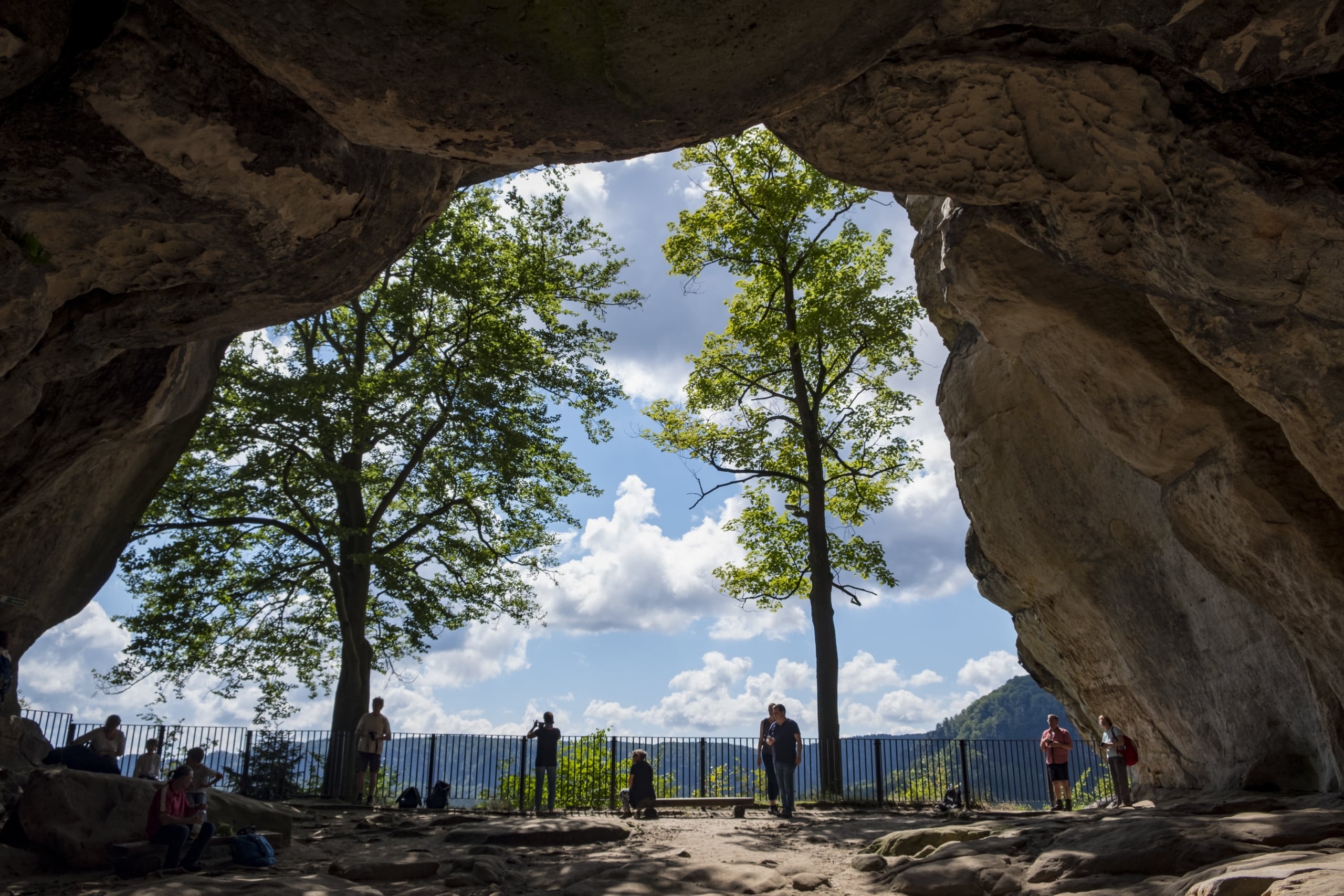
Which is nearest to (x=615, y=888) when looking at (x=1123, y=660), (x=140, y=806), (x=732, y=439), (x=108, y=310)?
(x=140, y=806)

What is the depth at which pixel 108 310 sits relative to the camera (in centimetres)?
688

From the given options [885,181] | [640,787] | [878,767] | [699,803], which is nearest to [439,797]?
[640,787]

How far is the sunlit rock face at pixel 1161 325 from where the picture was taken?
5492mm

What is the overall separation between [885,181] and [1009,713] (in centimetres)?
17547

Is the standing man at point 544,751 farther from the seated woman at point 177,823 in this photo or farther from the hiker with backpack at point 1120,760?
the hiker with backpack at point 1120,760

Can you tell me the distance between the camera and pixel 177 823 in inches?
312

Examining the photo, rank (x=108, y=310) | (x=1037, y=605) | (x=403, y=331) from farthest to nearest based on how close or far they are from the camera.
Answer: (x=403, y=331)
(x=1037, y=605)
(x=108, y=310)

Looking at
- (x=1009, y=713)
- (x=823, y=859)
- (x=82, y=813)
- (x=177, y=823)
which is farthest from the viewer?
(x=1009, y=713)

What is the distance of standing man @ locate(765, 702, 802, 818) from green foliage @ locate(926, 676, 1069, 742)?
505 ft

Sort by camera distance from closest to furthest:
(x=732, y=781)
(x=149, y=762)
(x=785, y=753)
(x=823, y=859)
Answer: (x=823, y=859)
(x=149, y=762)
(x=785, y=753)
(x=732, y=781)

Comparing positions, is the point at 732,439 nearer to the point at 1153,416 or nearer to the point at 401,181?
the point at 1153,416

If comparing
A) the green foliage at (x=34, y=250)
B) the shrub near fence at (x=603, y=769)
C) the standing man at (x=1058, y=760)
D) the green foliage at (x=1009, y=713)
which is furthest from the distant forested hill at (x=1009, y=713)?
the green foliage at (x=34, y=250)

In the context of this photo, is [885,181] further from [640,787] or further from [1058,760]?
[1058,760]

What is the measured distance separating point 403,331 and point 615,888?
14.6 metres
